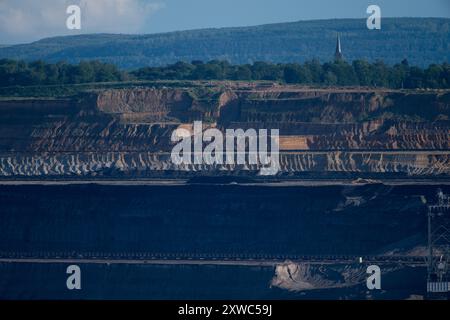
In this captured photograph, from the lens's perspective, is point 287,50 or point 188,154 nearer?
point 188,154

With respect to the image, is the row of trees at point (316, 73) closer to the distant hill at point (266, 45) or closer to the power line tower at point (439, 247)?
the power line tower at point (439, 247)

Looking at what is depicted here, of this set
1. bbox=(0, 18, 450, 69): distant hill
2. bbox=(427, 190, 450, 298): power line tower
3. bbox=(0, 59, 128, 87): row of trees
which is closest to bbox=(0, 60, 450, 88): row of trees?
bbox=(0, 59, 128, 87): row of trees

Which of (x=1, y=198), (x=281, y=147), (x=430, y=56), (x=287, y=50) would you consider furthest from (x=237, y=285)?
(x=287, y=50)

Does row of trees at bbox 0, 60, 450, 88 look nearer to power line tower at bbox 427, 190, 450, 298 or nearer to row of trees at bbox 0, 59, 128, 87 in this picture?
row of trees at bbox 0, 59, 128, 87

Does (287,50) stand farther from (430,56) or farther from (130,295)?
(130,295)

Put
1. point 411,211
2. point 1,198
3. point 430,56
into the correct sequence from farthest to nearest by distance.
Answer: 1. point 430,56
2. point 1,198
3. point 411,211

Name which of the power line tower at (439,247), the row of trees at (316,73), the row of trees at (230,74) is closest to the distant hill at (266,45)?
the row of trees at (316,73)

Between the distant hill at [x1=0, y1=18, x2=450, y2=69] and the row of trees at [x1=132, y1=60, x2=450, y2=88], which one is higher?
the distant hill at [x1=0, y1=18, x2=450, y2=69]
